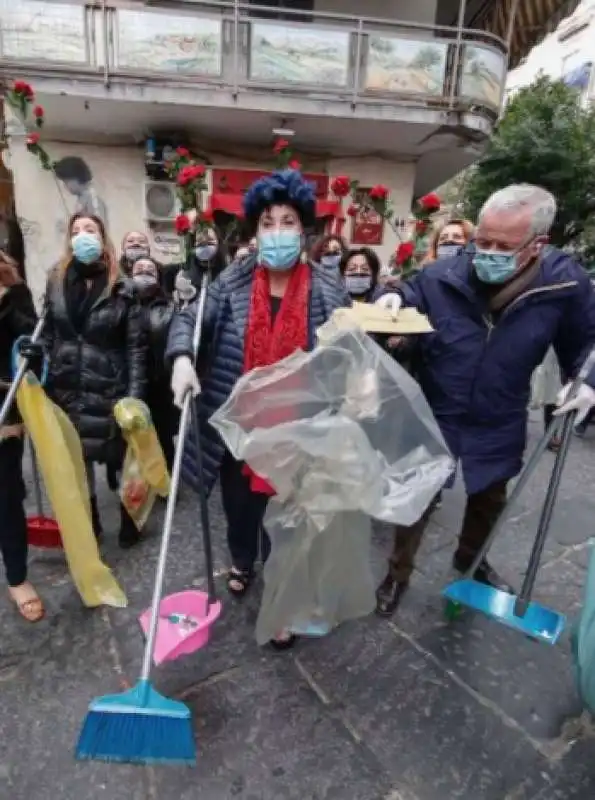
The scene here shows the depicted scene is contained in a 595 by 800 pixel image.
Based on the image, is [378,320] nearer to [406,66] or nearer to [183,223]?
[183,223]

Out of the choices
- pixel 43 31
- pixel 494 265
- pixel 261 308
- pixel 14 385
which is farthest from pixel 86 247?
pixel 43 31

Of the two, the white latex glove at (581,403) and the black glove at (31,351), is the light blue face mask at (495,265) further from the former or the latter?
the black glove at (31,351)

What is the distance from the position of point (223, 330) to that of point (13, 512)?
118 centimetres

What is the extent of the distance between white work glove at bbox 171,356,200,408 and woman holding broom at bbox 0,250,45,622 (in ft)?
2.17

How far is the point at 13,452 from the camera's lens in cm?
222

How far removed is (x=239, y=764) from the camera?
5.60ft

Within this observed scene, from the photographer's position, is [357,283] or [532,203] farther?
[357,283]

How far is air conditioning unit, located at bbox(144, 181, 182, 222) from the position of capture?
874 centimetres

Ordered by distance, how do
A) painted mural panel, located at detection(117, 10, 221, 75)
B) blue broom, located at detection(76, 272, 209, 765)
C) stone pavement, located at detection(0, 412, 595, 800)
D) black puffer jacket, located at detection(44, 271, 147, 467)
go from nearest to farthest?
blue broom, located at detection(76, 272, 209, 765) → stone pavement, located at detection(0, 412, 595, 800) → black puffer jacket, located at detection(44, 271, 147, 467) → painted mural panel, located at detection(117, 10, 221, 75)

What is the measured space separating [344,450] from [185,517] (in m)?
1.85

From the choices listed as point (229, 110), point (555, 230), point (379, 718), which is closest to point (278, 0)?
point (229, 110)

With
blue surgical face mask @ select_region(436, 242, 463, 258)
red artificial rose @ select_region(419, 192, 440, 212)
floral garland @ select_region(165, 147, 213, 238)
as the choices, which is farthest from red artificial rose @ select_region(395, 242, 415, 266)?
floral garland @ select_region(165, 147, 213, 238)

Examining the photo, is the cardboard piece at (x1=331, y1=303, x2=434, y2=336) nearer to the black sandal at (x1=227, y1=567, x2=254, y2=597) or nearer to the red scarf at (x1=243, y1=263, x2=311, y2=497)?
the red scarf at (x1=243, y1=263, x2=311, y2=497)

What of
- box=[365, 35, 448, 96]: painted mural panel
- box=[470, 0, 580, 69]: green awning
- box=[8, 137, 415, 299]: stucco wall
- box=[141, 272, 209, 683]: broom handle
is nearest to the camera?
box=[141, 272, 209, 683]: broom handle
